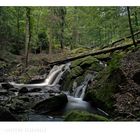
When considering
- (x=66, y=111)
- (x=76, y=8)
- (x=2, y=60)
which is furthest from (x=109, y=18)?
(x=2, y=60)

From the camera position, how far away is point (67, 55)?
6898mm

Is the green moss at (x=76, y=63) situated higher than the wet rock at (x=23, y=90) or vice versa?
the green moss at (x=76, y=63)

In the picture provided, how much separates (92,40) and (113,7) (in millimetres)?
759

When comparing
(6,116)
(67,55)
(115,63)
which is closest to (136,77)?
(115,63)

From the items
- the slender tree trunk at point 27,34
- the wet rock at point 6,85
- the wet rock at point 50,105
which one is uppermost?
the slender tree trunk at point 27,34

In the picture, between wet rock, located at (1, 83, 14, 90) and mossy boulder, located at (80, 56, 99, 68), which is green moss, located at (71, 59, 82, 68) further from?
wet rock, located at (1, 83, 14, 90)

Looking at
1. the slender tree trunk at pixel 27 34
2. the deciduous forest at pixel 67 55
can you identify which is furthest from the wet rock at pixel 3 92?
the slender tree trunk at pixel 27 34

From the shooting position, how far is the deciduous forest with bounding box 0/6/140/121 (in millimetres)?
5219

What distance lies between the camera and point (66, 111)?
17.5 feet

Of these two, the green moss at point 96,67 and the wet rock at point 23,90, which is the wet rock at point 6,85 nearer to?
the wet rock at point 23,90

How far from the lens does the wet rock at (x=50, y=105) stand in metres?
5.54

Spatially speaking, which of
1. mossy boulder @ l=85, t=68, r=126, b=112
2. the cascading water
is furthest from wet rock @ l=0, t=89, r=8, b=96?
mossy boulder @ l=85, t=68, r=126, b=112

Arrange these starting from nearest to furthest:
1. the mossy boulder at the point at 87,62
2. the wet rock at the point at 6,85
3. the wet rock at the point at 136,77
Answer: the wet rock at the point at 136,77 < the wet rock at the point at 6,85 < the mossy boulder at the point at 87,62
